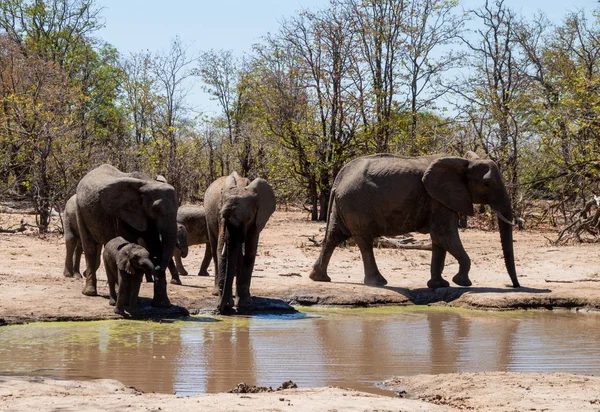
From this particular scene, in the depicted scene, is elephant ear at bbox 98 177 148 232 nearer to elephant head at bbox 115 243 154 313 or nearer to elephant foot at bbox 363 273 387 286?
Result: elephant head at bbox 115 243 154 313

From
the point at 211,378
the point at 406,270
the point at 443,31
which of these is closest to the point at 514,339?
the point at 211,378

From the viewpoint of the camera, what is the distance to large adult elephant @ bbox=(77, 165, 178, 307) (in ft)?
39.8

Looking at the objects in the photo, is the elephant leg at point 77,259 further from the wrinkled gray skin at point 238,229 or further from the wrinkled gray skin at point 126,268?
the wrinkled gray skin at point 238,229

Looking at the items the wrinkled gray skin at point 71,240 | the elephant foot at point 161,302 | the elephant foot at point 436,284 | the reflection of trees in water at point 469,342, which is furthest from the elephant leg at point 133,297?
the elephant foot at point 436,284

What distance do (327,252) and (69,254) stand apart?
442 centimetres

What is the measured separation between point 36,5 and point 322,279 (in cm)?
2932

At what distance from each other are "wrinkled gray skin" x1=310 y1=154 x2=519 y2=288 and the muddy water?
2283 millimetres

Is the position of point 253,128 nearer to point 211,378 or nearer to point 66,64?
point 66,64

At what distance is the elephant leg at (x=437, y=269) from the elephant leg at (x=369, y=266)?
3.07ft

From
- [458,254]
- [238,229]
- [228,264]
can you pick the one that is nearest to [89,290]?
[228,264]

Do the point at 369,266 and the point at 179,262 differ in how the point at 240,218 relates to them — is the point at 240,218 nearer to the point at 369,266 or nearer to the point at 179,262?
the point at 179,262

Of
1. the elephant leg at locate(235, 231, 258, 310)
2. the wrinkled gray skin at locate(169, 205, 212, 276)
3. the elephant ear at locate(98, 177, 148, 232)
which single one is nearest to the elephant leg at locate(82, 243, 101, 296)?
the elephant ear at locate(98, 177, 148, 232)

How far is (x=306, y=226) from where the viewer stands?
26406 mm

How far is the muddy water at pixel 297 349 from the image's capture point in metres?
8.69
